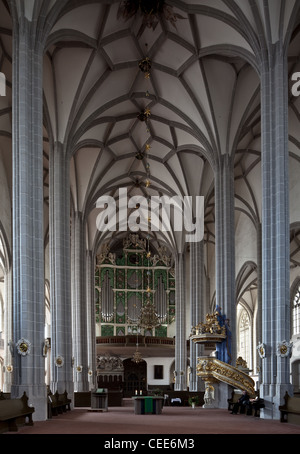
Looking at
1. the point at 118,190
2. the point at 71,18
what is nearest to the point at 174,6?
the point at 71,18

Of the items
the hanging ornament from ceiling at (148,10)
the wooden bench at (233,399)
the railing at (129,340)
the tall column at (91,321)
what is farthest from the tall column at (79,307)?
the hanging ornament from ceiling at (148,10)

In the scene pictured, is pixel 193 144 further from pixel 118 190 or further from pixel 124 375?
pixel 124 375

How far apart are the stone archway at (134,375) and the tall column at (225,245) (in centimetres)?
2320

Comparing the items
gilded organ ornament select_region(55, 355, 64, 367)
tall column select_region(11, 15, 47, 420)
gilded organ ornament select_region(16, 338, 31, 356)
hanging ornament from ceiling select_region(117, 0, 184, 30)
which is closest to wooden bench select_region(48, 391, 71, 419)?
gilded organ ornament select_region(55, 355, 64, 367)

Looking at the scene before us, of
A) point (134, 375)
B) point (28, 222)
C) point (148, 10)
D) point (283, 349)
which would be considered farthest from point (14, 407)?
point (134, 375)

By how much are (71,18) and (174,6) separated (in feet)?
13.0

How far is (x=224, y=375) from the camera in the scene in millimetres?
24438

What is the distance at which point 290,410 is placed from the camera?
16234mm

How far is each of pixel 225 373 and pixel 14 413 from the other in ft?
39.5

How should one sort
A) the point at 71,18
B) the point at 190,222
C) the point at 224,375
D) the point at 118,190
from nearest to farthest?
the point at 71,18, the point at 224,375, the point at 190,222, the point at 118,190

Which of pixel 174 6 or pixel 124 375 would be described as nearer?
pixel 174 6

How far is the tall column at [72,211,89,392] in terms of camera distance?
34688 millimetres

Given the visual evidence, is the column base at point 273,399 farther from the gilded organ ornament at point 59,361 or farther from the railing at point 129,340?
the railing at point 129,340

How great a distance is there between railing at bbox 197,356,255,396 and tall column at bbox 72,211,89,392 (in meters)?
11.4
